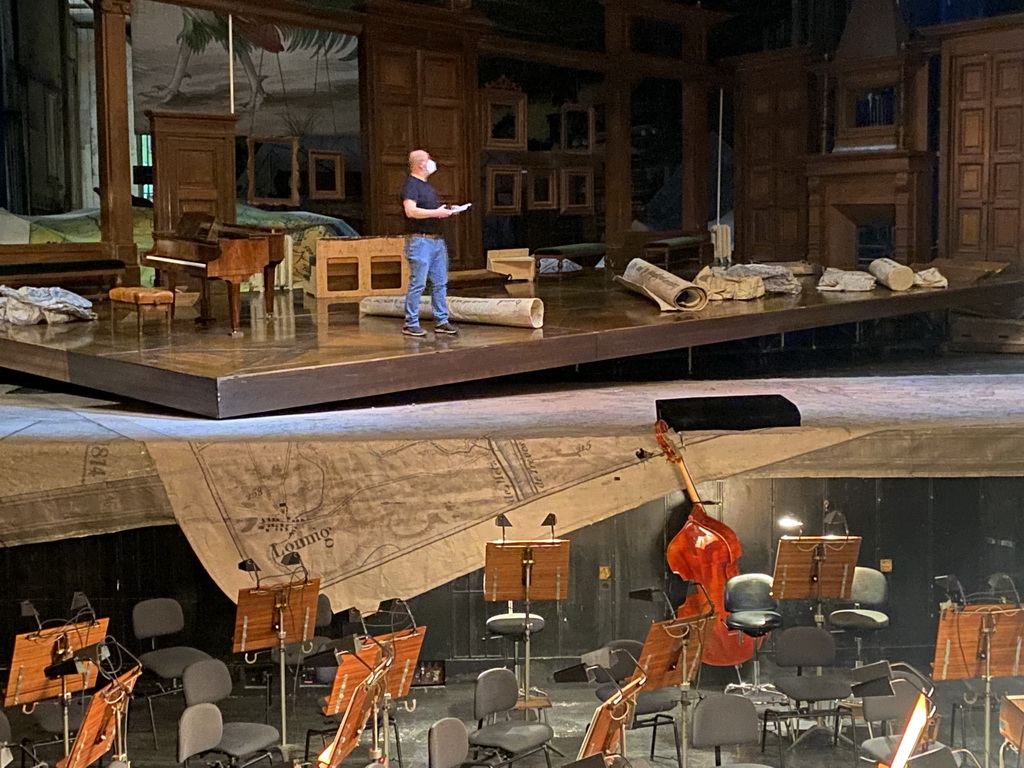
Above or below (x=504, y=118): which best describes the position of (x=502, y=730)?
below

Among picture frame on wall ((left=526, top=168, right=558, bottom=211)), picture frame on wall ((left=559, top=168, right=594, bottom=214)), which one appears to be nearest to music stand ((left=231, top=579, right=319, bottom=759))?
picture frame on wall ((left=526, top=168, right=558, bottom=211))

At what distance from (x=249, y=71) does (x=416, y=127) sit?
264 cm

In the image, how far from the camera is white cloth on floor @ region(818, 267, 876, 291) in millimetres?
11453

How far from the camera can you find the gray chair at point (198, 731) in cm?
595

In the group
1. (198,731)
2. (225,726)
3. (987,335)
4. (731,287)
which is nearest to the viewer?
(198,731)

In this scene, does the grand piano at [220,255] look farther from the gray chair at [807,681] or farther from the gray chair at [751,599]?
the gray chair at [807,681]

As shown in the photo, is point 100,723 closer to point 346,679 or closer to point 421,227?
point 346,679

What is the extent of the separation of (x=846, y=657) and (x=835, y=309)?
2.98 meters

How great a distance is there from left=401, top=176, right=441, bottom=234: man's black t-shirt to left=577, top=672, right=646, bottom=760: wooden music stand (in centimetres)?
329

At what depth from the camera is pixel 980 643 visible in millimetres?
6301

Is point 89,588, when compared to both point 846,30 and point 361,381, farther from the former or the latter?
point 846,30

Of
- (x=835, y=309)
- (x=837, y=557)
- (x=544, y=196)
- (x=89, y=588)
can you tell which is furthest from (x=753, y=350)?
(x=89, y=588)

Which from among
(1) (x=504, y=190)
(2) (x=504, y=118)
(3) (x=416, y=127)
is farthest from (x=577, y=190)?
(3) (x=416, y=127)

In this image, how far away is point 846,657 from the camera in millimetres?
8672
